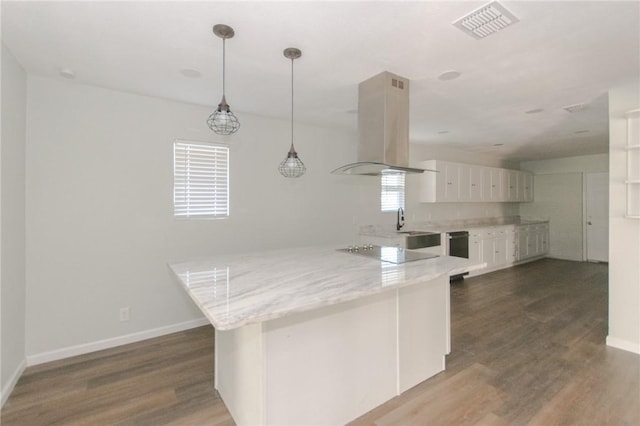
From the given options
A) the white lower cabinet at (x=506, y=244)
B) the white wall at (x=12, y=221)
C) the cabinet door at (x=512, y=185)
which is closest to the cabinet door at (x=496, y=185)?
the cabinet door at (x=512, y=185)

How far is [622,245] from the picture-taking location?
2857mm

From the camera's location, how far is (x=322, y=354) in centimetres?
181

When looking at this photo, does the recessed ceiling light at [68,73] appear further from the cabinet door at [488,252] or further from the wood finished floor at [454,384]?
the cabinet door at [488,252]

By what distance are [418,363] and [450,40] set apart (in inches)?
92.6

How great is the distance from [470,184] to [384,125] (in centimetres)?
A: 425

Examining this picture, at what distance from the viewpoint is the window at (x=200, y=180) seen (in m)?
3.32

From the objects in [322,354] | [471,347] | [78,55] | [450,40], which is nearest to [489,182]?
[471,347]

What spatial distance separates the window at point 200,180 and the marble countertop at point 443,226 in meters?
2.28

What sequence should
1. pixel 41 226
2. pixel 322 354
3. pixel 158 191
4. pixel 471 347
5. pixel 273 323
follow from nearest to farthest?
pixel 273 323
pixel 322 354
pixel 41 226
pixel 471 347
pixel 158 191

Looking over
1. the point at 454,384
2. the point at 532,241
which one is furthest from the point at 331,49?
the point at 532,241

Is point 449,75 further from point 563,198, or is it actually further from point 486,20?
point 563,198

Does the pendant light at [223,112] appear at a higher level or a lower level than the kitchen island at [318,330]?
higher

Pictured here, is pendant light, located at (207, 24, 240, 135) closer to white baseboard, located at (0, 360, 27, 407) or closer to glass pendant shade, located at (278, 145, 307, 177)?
glass pendant shade, located at (278, 145, 307, 177)

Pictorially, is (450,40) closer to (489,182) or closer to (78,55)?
(78,55)
